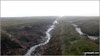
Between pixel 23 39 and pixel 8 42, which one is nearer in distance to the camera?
pixel 8 42

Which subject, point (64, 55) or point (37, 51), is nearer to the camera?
point (64, 55)

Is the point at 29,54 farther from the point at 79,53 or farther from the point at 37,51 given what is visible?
the point at 79,53

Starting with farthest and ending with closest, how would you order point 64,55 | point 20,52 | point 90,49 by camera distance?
point 20,52 → point 90,49 → point 64,55

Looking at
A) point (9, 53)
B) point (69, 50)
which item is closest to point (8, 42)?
point (9, 53)

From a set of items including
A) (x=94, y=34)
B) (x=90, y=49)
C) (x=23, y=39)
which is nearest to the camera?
(x=90, y=49)

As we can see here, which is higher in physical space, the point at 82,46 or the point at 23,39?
the point at 82,46

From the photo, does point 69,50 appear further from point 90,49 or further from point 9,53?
point 9,53

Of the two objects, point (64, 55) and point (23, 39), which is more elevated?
point (64, 55)

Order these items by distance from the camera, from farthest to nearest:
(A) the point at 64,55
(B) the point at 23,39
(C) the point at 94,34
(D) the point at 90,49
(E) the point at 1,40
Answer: (C) the point at 94,34 < (B) the point at 23,39 < (E) the point at 1,40 < (D) the point at 90,49 < (A) the point at 64,55

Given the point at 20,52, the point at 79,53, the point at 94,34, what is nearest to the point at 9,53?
the point at 20,52
